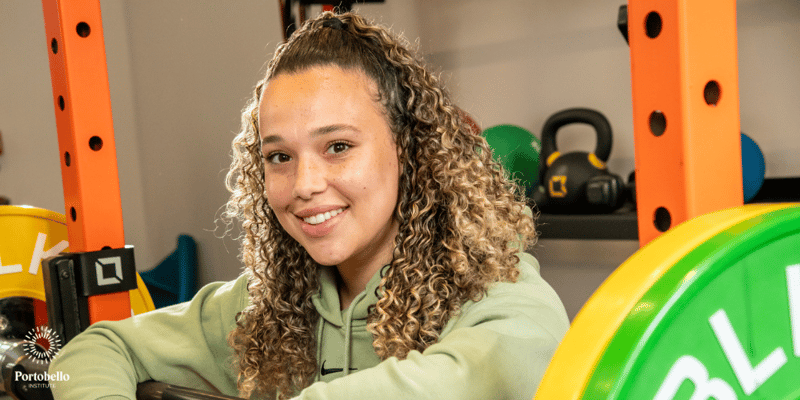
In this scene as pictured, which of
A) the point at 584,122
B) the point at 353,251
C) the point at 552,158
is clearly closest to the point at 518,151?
the point at 552,158

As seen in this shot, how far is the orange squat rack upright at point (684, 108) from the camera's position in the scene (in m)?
0.60

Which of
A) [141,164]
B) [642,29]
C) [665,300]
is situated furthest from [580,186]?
[141,164]

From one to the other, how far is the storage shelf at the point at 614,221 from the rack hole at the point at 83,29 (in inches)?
60.2

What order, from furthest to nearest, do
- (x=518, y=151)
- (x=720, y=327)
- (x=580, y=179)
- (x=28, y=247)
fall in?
(x=518, y=151) → (x=580, y=179) → (x=28, y=247) → (x=720, y=327)

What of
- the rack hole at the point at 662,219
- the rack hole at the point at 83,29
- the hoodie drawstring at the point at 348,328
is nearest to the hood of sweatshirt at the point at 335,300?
the hoodie drawstring at the point at 348,328

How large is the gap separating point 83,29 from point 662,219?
1.32 meters

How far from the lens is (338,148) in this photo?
1.03 meters

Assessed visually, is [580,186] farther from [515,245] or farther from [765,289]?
[765,289]

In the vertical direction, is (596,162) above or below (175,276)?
above

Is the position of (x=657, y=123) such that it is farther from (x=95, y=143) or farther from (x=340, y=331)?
(x=95, y=143)

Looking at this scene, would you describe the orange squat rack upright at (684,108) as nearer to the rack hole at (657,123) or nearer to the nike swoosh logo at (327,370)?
the rack hole at (657,123)

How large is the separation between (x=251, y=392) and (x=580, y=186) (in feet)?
5.59

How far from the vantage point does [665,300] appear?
0.48 m

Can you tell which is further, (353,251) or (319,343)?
(319,343)
